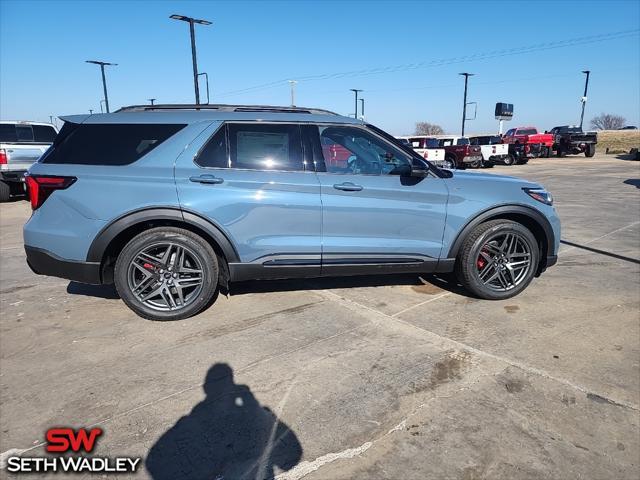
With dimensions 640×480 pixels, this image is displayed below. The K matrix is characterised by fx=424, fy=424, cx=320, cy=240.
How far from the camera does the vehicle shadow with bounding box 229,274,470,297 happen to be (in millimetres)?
4531

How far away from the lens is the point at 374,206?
378 cm

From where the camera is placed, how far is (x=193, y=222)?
140 inches

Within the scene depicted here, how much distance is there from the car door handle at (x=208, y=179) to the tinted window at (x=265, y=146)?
0.19 metres

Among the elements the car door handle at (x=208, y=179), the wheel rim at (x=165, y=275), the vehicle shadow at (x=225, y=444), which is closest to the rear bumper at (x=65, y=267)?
the wheel rim at (x=165, y=275)

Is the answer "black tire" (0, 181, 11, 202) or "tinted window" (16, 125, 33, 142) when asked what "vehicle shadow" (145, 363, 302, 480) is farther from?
"tinted window" (16, 125, 33, 142)

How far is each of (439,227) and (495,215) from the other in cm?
58

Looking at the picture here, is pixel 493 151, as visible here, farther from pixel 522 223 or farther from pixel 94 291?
pixel 94 291

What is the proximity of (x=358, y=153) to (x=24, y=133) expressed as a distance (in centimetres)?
1141

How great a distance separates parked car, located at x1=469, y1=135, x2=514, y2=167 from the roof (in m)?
23.4

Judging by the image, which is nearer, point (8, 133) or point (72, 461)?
point (72, 461)

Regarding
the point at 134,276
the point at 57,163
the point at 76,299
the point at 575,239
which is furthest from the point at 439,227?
the point at 575,239

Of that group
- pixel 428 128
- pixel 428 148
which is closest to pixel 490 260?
pixel 428 148

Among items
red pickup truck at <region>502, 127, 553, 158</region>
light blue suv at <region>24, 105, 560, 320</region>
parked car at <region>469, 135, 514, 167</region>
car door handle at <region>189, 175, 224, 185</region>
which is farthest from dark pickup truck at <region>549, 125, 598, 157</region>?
car door handle at <region>189, 175, 224, 185</region>

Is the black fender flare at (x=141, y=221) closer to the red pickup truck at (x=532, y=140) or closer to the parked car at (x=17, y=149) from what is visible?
the parked car at (x=17, y=149)
